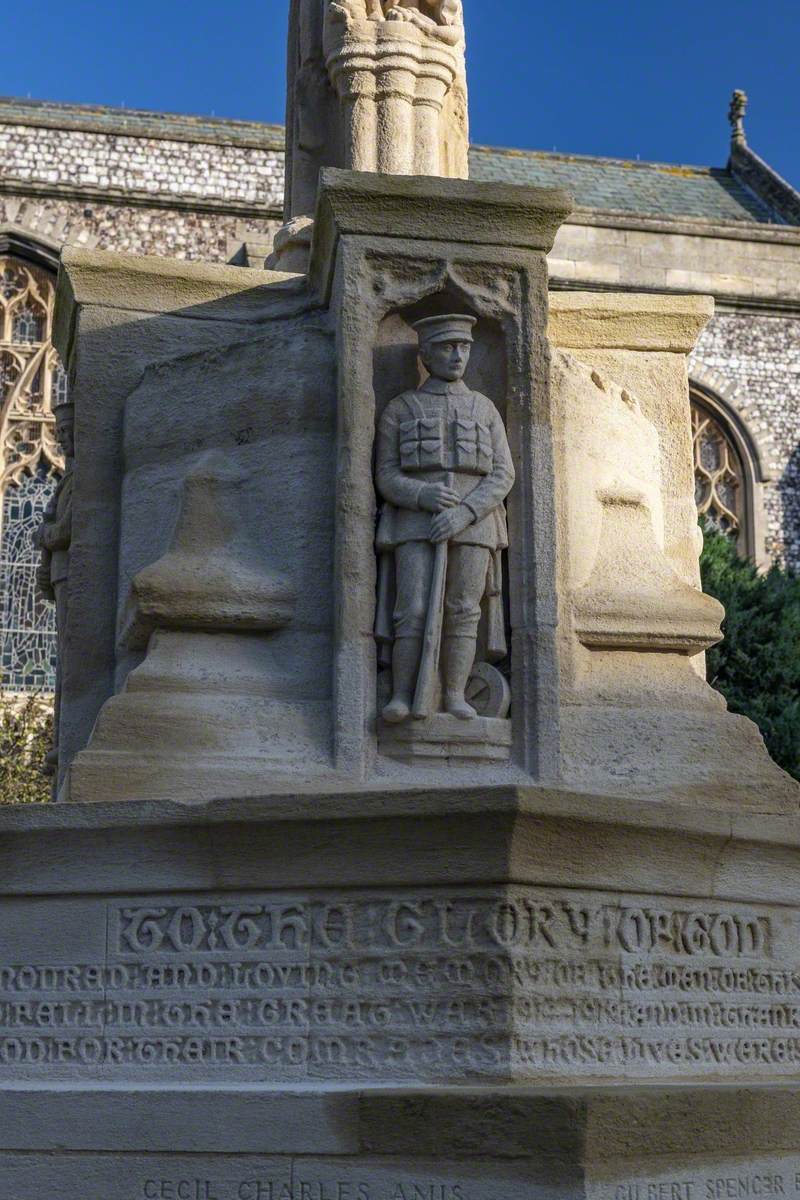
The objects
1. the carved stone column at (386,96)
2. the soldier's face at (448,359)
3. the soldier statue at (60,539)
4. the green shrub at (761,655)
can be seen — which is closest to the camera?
the soldier's face at (448,359)

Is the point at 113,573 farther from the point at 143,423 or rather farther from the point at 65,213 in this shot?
the point at 65,213

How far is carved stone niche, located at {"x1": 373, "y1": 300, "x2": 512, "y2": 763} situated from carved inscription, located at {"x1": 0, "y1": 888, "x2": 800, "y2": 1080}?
616 millimetres

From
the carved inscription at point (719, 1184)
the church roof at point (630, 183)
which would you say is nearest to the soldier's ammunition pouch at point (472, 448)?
the carved inscription at point (719, 1184)

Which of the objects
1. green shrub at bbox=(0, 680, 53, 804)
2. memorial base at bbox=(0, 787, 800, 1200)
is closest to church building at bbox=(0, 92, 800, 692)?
green shrub at bbox=(0, 680, 53, 804)

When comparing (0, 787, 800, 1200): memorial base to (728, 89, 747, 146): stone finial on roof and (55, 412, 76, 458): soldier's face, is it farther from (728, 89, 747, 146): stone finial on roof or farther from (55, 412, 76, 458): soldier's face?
(728, 89, 747, 146): stone finial on roof

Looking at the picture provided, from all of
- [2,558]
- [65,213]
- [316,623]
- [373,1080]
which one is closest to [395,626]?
[316,623]

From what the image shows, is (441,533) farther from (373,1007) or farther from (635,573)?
(373,1007)

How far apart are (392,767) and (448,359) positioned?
1300 millimetres

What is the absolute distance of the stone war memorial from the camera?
15.3ft

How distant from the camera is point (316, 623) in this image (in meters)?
5.57

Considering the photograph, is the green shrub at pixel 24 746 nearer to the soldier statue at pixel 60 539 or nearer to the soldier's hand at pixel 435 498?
the soldier statue at pixel 60 539

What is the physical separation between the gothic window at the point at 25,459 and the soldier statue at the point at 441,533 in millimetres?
15643

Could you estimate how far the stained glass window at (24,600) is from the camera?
20953 mm

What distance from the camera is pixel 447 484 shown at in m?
5.46
